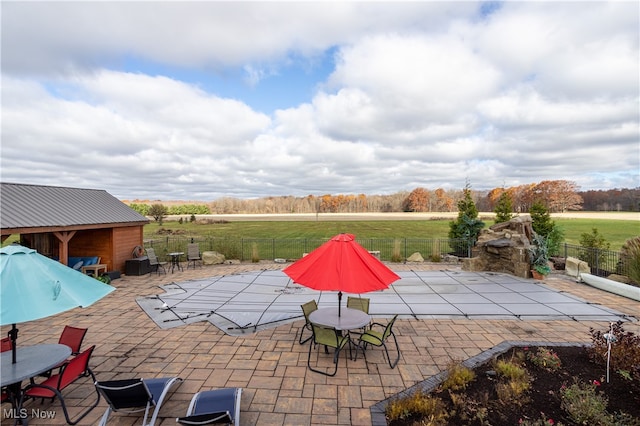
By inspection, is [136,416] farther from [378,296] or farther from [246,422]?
[378,296]

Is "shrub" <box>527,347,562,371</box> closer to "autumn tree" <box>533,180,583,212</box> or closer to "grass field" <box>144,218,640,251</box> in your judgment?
"grass field" <box>144,218,640,251</box>

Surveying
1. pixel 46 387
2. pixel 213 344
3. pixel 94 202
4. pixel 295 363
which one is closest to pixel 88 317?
pixel 213 344

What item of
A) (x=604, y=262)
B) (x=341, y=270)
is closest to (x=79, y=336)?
(x=341, y=270)

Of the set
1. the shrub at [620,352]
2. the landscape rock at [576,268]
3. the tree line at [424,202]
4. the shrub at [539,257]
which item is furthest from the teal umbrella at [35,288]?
the tree line at [424,202]

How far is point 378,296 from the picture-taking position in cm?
1021

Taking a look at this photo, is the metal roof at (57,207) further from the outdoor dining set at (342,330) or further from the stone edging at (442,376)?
the stone edging at (442,376)

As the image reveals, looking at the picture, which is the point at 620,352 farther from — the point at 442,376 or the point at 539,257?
the point at 539,257

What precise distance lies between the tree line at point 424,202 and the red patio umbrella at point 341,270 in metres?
59.3

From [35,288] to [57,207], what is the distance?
10.3m

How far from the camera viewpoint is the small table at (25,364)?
155 inches

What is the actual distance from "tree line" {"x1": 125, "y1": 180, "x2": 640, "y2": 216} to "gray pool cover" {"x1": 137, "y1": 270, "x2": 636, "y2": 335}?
173 feet

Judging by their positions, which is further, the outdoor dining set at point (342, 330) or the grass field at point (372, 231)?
the grass field at point (372, 231)

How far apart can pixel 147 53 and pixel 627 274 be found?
18.5m

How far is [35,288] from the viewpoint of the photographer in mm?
3740
